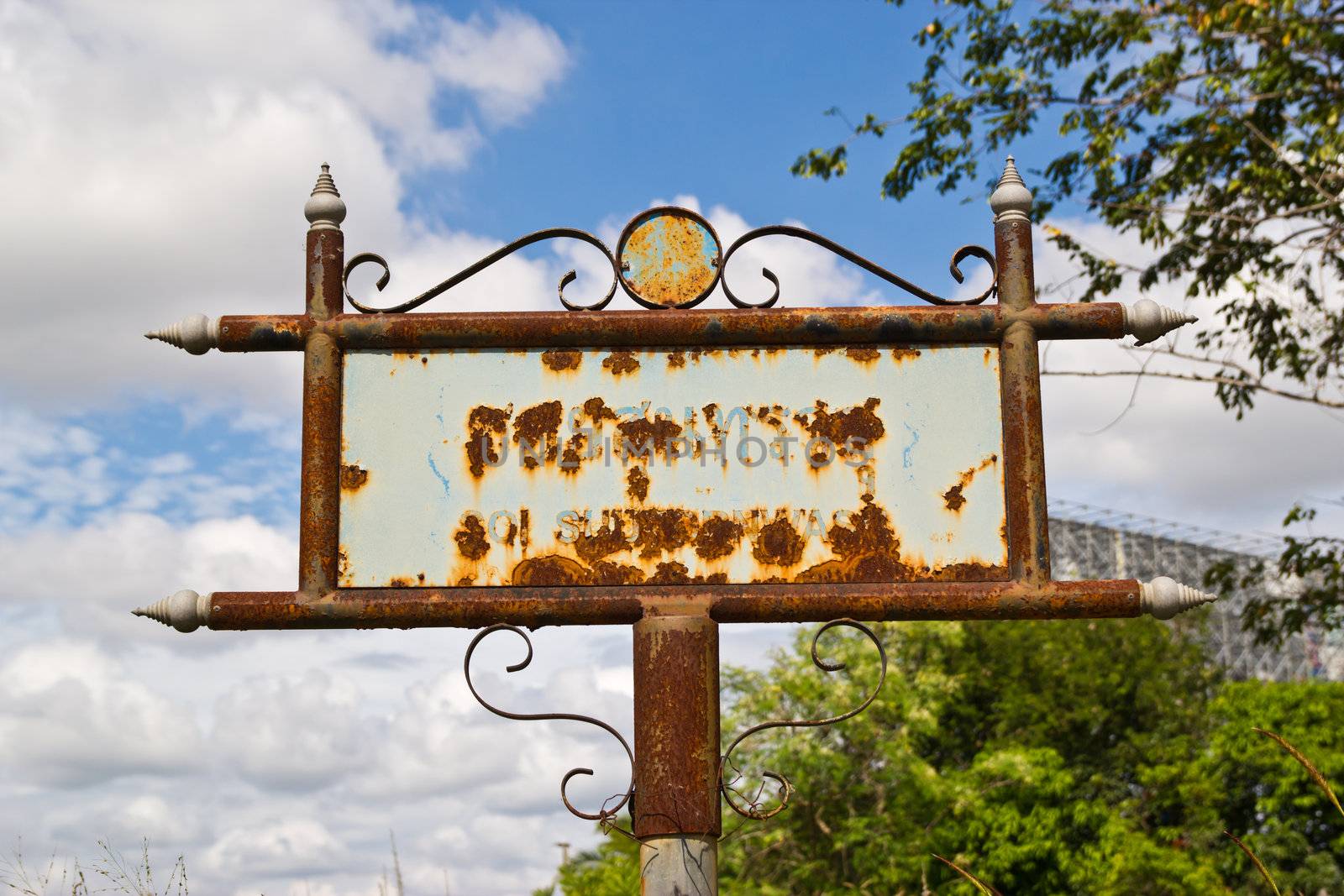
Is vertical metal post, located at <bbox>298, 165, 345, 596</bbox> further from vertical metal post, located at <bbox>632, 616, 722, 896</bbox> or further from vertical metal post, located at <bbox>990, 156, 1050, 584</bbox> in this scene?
vertical metal post, located at <bbox>990, 156, 1050, 584</bbox>

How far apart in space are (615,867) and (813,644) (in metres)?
15.5

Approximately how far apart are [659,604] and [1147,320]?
157 centimetres

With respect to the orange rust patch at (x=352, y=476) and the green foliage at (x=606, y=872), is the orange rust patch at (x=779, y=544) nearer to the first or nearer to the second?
the orange rust patch at (x=352, y=476)

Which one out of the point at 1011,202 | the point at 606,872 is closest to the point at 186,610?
the point at 1011,202

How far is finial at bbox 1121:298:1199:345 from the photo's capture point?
3.73m

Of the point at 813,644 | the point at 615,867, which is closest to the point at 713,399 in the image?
the point at 813,644

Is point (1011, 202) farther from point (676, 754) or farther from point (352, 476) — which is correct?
point (352, 476)

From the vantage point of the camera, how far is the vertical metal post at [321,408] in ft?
11.5

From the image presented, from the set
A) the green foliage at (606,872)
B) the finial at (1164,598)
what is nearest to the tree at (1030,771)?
the green foliage at (606,872)

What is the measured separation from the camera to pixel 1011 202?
384cm

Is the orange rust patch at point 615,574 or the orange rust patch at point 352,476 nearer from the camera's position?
the orange rust patch at point 615,574

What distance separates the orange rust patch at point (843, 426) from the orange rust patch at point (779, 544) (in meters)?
0.25

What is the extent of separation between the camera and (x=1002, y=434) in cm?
361

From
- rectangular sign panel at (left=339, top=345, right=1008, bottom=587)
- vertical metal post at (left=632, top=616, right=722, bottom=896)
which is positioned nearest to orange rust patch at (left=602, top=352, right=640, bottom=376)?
rectangular sign panel at (left=339, top=345, right=1008, bottom=587)
